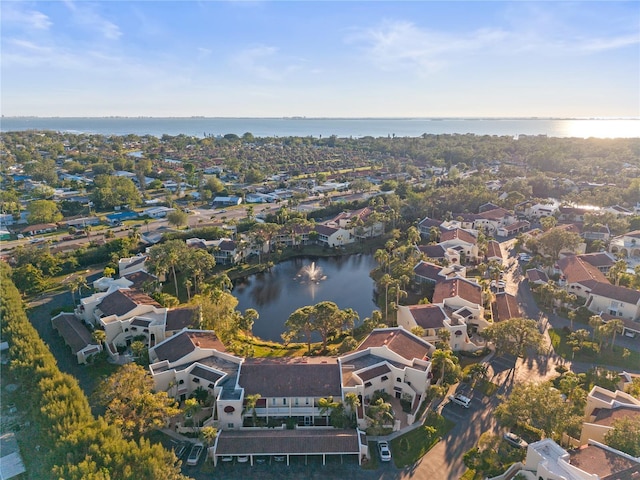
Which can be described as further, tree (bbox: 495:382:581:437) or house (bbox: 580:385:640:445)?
house (bbox: 580:385:640:445)

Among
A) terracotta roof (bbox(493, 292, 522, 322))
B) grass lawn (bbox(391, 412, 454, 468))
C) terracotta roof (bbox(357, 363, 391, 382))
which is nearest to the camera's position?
grass lawn (bbox(391, 412, 454, 468))

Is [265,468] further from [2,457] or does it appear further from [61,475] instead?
[2,457]

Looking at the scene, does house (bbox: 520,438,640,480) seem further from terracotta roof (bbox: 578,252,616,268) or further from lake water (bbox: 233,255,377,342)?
terracotta roof (bbox: 578,252,616,268)

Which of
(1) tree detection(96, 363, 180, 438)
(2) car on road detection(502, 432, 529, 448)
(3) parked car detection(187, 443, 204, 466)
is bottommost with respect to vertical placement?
(3) parked car detection(187, 443, 204, 466)

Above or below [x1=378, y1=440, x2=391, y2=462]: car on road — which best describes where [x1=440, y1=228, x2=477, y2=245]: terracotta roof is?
above

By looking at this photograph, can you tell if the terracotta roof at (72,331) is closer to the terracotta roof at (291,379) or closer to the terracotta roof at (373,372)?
the terracotta roof at (291,379)

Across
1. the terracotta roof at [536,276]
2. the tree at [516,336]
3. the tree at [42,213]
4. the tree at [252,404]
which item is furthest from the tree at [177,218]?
the tree at [516,336]

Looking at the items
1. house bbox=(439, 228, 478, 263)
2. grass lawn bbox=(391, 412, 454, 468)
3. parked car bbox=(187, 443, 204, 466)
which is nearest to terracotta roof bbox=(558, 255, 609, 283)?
house bbox=(439, 228, 478, 263)

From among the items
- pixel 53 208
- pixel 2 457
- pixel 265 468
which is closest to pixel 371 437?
pixel 265 468

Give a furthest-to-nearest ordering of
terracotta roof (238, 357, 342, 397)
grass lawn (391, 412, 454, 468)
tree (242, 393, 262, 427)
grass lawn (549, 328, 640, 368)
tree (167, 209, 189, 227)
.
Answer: tree (167, 209, 189, 227) → grass lawn (549, 328, 640, 368) → terracotta roof (238, 357, 342, 397) → tree (242, 393, 262, 427) → grass lawn (391, 412, 454, 468)
